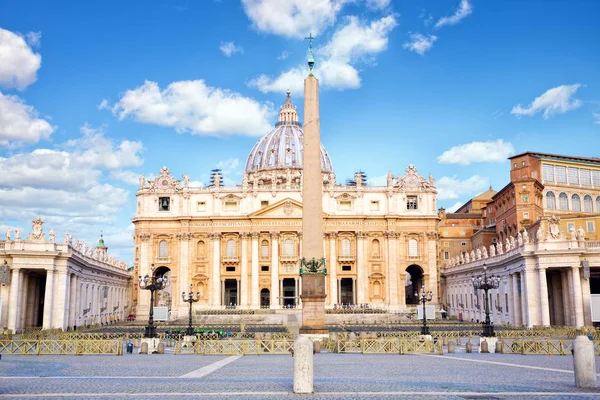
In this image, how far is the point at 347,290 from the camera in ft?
274

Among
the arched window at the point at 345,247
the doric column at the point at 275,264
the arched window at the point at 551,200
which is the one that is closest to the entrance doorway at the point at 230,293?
the doric column at the point at 275,264

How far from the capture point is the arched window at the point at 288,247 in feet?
262

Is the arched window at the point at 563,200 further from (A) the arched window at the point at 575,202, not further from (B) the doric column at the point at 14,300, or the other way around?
(B) the doric column at the point at 14,300

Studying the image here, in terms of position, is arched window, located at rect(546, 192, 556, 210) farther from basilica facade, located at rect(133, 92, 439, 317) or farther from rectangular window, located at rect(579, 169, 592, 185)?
basilica facade, located at rect(133, 92, 439, 317)

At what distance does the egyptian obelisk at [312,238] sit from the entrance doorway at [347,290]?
181 ft

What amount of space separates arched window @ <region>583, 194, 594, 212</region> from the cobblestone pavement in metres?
48.5

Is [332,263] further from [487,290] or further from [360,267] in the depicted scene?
[487,290]

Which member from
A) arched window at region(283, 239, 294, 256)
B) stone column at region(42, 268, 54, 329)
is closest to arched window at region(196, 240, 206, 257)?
arched window at region(283, 239, 294, 256)

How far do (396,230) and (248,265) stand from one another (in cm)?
1918

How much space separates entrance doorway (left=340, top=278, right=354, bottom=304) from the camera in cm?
8288

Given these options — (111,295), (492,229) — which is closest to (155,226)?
(111,295)

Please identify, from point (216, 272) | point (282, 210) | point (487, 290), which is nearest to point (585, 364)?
point (487, 290)

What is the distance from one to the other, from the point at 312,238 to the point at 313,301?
275cm

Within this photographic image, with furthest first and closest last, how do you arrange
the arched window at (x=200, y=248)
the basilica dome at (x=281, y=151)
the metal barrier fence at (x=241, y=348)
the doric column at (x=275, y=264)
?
the basilica dome at (x=281, y=151) < the arched window at (x=200, y=248) < the doric column at (x=275, y=264) < the metal barrier fence at (x=241, y=348)
